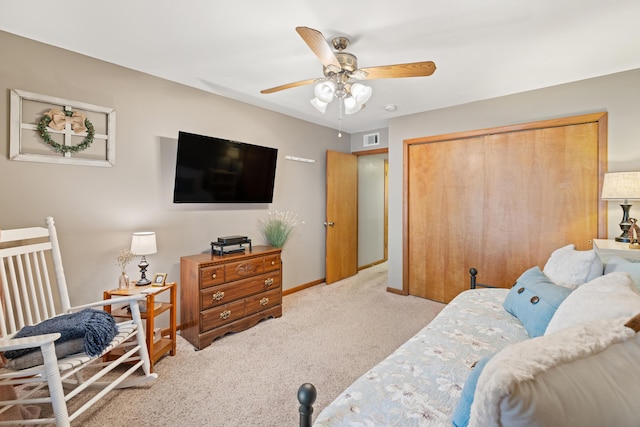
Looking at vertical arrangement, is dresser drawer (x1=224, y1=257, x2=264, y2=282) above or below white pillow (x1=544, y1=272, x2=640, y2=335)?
below

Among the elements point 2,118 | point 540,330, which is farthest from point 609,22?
point 2,118

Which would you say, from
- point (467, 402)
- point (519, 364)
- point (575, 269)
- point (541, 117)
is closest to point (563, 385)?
point (519, 364)

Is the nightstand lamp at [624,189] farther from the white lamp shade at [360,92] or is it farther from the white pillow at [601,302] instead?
the white lamp shade at [360,92]

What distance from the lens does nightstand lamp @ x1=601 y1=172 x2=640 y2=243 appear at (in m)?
2.21

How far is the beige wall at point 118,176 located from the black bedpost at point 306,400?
92.6 inches

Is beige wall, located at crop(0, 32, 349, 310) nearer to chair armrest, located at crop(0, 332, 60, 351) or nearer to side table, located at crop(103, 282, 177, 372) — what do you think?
side table, located at crop(103, 282, 177, 372)

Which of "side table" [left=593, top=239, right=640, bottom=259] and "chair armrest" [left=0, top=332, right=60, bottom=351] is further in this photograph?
"side table" [left=593, top=239, right=640, bottom=259]

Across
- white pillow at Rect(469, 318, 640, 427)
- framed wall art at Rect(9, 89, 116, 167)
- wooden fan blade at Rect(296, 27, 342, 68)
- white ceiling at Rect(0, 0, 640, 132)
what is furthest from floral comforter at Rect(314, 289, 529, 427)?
framed wall art at Rect(9, 89, 116, 167)

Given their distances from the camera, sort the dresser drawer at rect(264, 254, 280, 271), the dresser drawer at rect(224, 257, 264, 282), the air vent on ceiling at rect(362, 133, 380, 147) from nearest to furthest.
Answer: the dresser drawer at rect(224, 257, 264, 282), the dresser drawer at rect(264, 254, 280, 271), the air vent on ceiling at rect(362, 133, 380, 147)

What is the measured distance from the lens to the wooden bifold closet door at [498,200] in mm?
2798

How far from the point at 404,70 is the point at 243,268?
7.31 feet

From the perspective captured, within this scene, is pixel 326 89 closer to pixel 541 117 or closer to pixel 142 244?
pixel 142 244

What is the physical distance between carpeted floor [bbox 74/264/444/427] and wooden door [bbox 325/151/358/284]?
3.40 ft

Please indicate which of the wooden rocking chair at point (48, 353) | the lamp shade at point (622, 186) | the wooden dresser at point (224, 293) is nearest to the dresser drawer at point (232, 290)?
the wooden dresser at point (224, 293)
